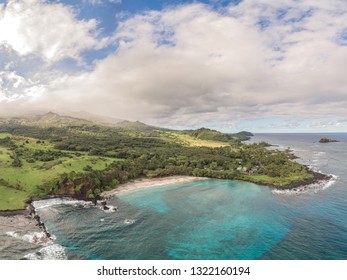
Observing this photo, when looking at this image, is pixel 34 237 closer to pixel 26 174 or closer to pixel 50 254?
pixel 50 254

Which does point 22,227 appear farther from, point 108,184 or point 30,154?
point 30,154

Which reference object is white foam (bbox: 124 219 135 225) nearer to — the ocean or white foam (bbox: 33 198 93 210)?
the ocean

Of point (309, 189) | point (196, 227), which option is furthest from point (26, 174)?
point (309, 189)

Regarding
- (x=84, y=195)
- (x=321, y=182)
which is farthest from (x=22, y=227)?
(x=321, y=182)

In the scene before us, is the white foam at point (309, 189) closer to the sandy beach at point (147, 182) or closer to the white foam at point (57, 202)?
the sandy beach at point (147, 182)

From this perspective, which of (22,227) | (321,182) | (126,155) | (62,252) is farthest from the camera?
(126,155)

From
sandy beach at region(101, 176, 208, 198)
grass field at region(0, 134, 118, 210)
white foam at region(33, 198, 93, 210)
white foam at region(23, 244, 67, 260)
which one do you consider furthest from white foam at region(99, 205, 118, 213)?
grass field at region(0, 134, 118, 210)
